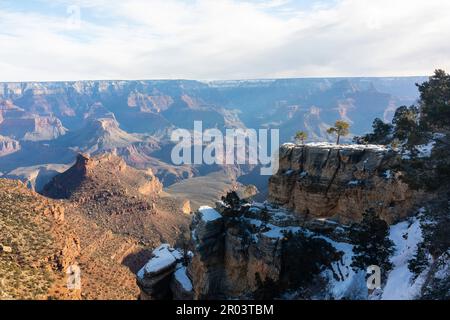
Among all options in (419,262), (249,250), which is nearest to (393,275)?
(419,262)

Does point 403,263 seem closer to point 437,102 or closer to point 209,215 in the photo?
point 437,102

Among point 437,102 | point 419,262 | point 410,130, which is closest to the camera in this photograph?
point 419,262

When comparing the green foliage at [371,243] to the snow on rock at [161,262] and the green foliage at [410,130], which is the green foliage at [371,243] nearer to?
the green foliage at [410,130]

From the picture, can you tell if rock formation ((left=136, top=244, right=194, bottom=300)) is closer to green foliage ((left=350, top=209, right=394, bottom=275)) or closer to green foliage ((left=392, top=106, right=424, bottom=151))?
green foliage ((left=350, top=209, right=394, bottom=275))

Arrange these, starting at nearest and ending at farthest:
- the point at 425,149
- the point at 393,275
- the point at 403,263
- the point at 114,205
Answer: the point at 393,275
the point at 403,263
the point at 425,149
the point at 114,205

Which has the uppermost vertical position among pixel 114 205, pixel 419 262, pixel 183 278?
pixel 419 262

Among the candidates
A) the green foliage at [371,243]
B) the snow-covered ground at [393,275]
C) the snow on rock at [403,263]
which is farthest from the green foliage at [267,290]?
the snow on rock at [403,263]
